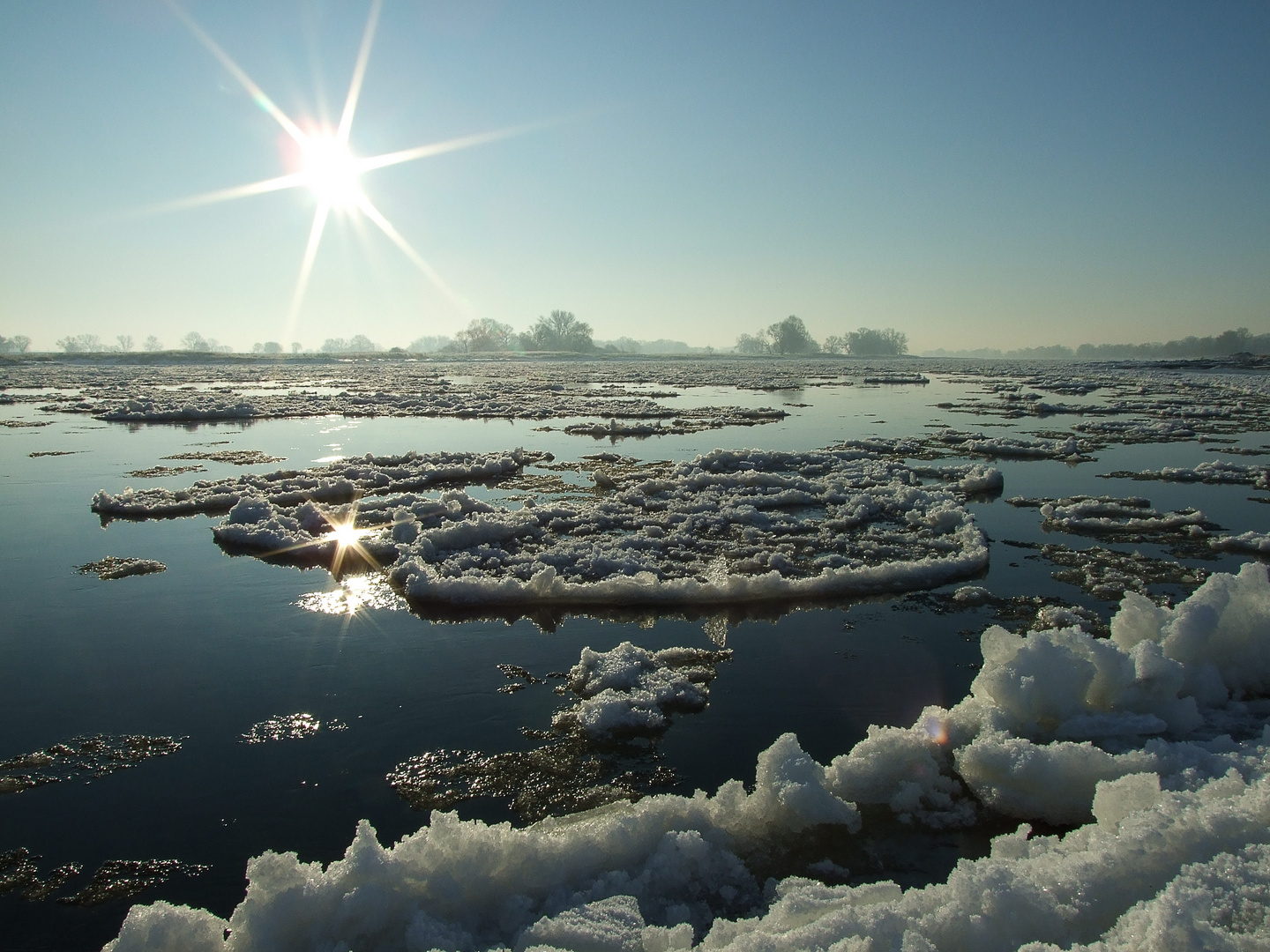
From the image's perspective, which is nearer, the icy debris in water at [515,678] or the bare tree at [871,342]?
the icy debris in water at [515,678]

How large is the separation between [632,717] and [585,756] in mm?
360

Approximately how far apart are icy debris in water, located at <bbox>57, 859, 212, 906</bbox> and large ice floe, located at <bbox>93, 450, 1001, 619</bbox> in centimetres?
300

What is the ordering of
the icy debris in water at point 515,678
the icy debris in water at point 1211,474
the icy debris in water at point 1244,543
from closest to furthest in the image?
the icy debris in water at point 515,678, the icy debris in water at point 1244,543, the icy debris in water at point 1211,474

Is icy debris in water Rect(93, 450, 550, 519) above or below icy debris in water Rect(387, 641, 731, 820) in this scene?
above

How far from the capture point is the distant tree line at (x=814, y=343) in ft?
387

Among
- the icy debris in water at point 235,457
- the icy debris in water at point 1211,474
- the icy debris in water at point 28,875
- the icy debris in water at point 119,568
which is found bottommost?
the icy debris in water at point 28,875

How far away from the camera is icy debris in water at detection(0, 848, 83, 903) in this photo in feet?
9.03

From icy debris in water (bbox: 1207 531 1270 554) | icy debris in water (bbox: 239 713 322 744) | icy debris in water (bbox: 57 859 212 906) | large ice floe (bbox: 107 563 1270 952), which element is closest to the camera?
large ice floe (bbox: 107 563 1270 952)

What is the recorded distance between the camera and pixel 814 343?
416 feet

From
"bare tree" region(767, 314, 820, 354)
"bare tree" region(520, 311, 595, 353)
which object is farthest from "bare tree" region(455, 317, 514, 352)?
"bare tree" region(767, 314, 820, 354)

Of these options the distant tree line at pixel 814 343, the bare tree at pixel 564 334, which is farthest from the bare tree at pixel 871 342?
the bare tree at pixel 564 334

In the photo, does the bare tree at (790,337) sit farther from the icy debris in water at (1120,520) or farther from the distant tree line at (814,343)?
the icy debris in water at (1120,520)

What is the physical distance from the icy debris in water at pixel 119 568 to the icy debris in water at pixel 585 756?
4.24m

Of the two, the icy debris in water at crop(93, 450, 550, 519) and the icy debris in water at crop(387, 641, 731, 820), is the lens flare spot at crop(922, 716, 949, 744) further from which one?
the icy debris in water at crop(93, 450, 550, 519)
